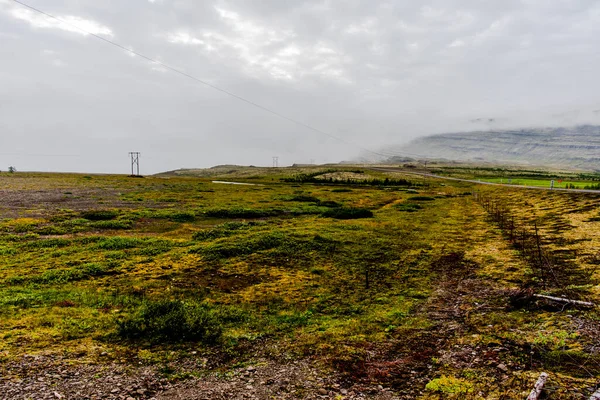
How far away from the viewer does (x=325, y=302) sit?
1468 cm

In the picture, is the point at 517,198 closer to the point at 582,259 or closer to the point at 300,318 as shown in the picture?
the point at 582,259

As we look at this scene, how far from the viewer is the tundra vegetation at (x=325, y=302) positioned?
9320mm

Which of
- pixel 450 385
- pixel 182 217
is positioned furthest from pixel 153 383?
pixel 182 217

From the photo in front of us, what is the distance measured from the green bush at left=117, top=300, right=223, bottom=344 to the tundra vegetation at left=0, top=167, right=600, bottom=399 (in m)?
0.04

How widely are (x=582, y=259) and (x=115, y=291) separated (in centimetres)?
2452

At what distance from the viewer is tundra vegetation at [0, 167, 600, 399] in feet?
30.6

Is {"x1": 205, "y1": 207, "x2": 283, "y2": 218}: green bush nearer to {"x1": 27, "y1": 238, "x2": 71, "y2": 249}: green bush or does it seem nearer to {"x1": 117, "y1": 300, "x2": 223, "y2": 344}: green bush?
{"x1": 27, "y1": 238, "x2": 71, "y2": 249}: green bush

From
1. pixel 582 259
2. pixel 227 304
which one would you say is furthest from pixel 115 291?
pixel 582 259

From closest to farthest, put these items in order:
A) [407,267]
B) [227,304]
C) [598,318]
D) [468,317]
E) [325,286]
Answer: [598,318] < [468,317] < [227,304] < [325,286] < [407,267]

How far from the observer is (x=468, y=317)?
1236 centimetres

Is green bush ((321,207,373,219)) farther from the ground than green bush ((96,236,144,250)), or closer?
farther from the ground

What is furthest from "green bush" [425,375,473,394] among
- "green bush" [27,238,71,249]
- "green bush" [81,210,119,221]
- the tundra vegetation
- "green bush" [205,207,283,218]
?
"green bush" [81,210,119,221]

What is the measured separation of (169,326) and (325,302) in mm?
6563

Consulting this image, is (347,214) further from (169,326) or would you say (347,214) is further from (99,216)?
(169,326)
